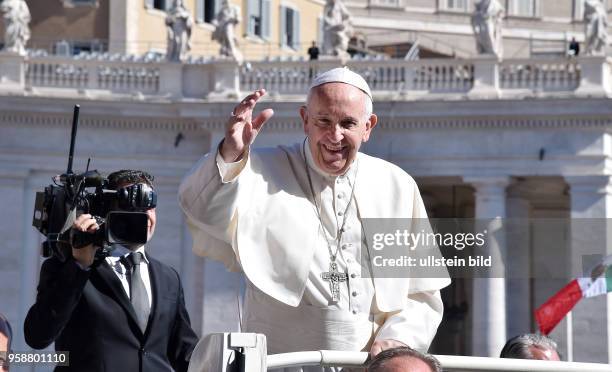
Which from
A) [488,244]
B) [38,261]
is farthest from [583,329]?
[488,244]

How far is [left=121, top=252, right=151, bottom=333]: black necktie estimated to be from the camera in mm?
10625

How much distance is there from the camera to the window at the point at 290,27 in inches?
2302

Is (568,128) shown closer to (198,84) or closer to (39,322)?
(198,84)

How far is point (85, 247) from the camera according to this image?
30.9 feet

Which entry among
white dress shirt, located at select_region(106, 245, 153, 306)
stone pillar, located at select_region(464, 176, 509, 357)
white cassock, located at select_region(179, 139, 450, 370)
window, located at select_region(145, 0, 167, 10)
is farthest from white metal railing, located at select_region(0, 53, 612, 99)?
white cassock, located at select_region(179, 139, 450, 370)

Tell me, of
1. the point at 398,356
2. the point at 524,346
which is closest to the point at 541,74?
the point at 524,346

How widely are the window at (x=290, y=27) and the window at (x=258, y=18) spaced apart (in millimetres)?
980

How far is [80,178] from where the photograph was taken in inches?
375

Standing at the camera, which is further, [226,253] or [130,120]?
[130,120]

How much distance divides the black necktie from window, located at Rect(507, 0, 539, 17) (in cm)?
5429

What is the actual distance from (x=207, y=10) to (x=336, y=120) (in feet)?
149

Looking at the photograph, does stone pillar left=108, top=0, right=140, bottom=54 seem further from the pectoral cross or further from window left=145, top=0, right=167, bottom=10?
the pectoral cross

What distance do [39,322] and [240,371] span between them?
8.53 feet

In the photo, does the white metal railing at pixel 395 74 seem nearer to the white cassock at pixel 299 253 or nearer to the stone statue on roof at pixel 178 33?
the stone statue on roof at pixel 178 33
